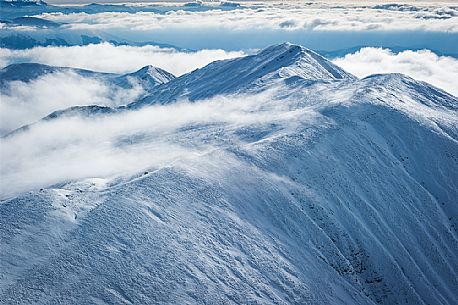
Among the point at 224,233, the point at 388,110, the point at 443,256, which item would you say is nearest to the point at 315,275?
the point at 224,233

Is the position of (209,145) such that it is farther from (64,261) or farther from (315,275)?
(64,261)

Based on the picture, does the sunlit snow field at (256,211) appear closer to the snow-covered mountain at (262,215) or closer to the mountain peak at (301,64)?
the snow-covered mountain at (262,215)

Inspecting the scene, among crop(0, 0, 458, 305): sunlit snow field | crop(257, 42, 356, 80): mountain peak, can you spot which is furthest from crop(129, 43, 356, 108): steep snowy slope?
crop(0, 0, 458, 305): sunlit snow field

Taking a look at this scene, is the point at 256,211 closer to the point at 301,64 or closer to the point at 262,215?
the point at 262,215

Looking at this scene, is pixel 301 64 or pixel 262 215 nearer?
pixel 262 215

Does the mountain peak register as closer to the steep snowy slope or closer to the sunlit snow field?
the steep snowy slope

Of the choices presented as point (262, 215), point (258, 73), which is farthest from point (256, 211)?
point (258, 73)

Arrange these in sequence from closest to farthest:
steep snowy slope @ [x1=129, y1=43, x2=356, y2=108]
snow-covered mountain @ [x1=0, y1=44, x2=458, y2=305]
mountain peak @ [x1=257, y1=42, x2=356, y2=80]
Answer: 1. snow-covered mountain @ [x1=0, y1=44, x2=458, y2=305]
2. steep snowy slope @ [x1=129, y1=43, x2=356, y2=108]
3. mountain peak @ [x1=257, y1=42, x2=356, y2=80]
